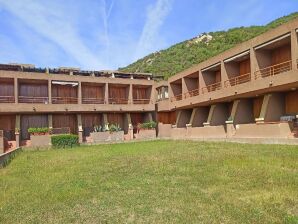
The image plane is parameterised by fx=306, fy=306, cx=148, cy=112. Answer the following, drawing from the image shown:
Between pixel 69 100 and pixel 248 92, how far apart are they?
69.7 ft

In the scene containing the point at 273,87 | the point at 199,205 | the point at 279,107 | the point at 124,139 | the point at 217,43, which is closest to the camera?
the point at 199,205

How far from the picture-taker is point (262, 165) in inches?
432

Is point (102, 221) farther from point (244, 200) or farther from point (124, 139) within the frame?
point (124, 139)

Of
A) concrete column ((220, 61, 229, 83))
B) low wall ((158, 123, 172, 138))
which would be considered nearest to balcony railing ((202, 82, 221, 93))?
concrete column ((220, 61, 229, 83))

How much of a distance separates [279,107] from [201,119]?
12088mm

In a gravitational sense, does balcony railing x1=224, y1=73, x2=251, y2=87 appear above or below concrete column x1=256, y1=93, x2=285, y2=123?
above

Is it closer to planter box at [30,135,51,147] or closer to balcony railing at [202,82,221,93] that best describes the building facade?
balcony railing at [202,82,221,93]

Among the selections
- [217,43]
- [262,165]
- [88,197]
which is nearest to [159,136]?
[262,165]

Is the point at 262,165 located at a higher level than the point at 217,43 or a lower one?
lower

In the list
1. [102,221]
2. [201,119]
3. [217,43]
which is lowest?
[102,221]

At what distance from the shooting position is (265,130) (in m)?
20.9

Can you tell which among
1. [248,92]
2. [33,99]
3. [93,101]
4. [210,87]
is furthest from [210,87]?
[33,99]

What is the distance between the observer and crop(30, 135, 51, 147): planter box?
92.0 feet

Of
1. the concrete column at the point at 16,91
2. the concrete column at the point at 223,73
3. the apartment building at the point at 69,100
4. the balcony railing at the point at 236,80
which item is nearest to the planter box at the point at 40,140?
the apartment building at the point at 69,100
